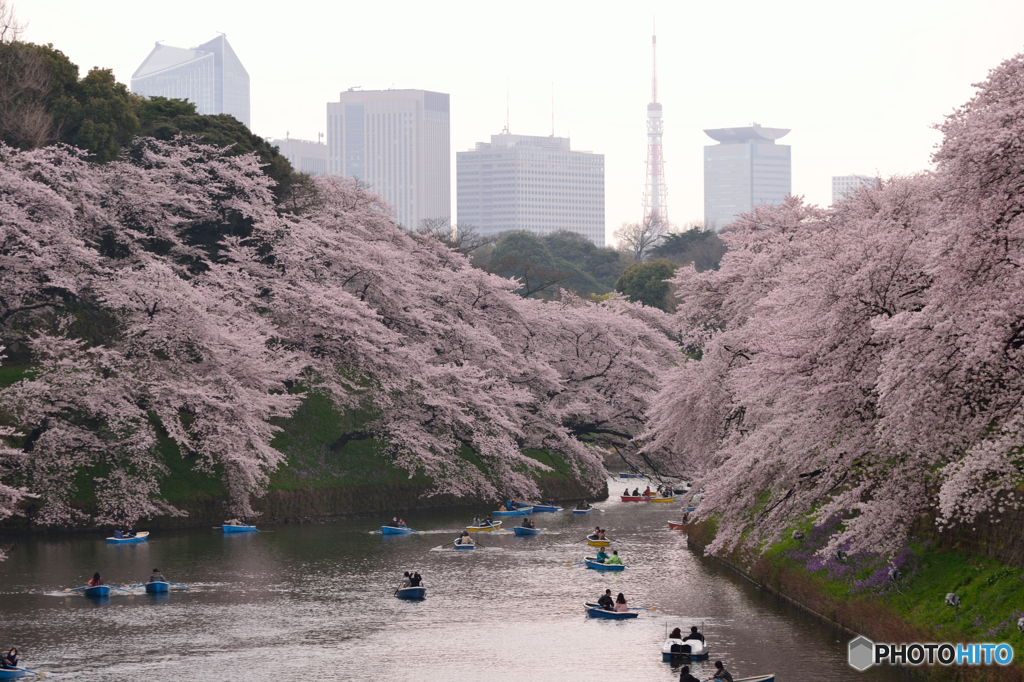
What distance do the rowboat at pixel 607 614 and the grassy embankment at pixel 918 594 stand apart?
19.7 feet

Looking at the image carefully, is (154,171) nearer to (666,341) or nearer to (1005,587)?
(666,341)

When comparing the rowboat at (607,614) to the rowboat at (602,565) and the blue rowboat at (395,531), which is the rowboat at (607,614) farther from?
the blue rowboat at (395,531)

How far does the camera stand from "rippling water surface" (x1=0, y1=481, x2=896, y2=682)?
3078 centimetres

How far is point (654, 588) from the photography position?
141 ft

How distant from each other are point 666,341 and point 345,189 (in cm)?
2485

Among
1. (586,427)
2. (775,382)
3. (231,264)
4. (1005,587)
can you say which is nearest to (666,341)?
(586,427)

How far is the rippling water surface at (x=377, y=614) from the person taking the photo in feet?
101

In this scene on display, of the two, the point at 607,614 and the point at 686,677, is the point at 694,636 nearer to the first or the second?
the point at 686,677

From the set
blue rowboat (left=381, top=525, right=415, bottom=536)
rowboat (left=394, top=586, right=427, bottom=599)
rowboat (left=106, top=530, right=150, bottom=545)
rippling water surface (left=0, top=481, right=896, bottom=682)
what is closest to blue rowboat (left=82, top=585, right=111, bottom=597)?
rippling water surface (left=0, top=481, right=896, bottom=682)

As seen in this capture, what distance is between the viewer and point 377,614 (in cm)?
3778

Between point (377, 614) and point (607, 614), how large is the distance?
7776 millimetres

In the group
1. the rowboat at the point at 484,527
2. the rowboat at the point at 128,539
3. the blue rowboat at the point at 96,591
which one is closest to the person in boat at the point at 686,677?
the blue rowboat at the point at 96,591

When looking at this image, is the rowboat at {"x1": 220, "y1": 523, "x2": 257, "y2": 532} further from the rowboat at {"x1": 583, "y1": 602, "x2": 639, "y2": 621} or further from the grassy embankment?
the grassy embankment

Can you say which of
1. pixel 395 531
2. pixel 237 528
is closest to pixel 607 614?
pixel 395 531
